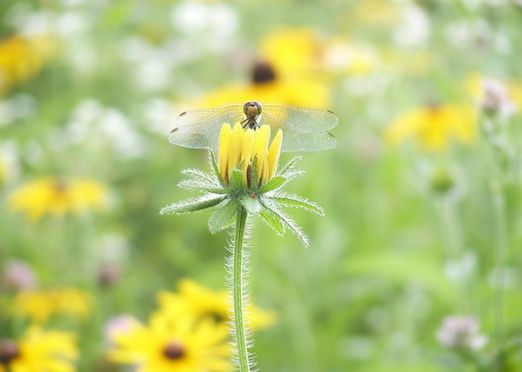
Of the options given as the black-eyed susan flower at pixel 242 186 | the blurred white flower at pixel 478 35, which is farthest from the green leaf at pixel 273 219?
the blurred white flower at pixel 478 35

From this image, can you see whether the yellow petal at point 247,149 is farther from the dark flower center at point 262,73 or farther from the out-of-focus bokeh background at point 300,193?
the dark flower center at point 262,73

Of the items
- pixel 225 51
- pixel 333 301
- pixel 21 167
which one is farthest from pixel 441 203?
pixel 225 51

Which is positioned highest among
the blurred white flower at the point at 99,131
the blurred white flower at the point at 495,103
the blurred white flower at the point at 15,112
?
the blurred white flower at the point at 15,112

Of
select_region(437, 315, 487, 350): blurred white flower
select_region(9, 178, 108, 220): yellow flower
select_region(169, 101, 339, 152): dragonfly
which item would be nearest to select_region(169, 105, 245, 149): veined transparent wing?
select_region(169, 101, 339, 152): dragonfly

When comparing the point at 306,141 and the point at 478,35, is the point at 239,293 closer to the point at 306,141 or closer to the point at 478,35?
the point at 306,141

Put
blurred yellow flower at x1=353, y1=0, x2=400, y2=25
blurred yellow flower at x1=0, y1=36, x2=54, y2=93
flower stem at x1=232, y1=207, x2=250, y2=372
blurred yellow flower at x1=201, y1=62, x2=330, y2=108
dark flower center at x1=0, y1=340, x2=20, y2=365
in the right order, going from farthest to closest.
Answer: blurred yellow flower at x1=353, y1=0, x2=400, y2=25 → blurred yellow flower at x1=0, y1=36, x2=54, y2=93 → blurred yellow flower at x1=201, y1=62, x2=330, y2=108 → dark flower center at x1=0, y1=340, x2=20, y2=365 → flower stem at x1=232, y1=207, x2=250, y2=372

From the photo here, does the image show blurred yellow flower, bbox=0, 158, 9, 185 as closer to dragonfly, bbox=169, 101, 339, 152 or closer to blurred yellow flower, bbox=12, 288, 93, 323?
blurred yellow flower, bbox=12, 288, 93, 323

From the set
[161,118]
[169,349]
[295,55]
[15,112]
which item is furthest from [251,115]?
[15,112]
